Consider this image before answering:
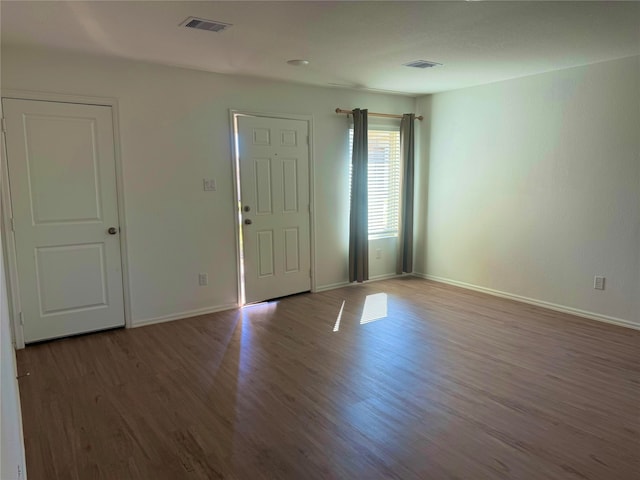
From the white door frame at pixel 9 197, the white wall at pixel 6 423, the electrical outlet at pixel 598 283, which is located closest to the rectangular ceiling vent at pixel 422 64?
the electrical outlet at pixel 598 283

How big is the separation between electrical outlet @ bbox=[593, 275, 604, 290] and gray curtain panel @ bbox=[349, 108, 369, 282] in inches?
97.9

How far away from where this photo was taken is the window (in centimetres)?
578

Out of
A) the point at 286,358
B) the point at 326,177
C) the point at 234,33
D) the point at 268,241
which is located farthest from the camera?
the point at 326,177

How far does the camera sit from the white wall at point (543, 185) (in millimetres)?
4094

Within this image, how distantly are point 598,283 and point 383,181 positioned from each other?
2736 millimetres

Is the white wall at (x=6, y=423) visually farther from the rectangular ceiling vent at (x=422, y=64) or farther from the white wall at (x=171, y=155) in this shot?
the rectangular ceiling vent at (x=422, y=64)

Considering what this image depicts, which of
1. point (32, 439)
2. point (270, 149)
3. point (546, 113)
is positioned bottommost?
point (32, 439)

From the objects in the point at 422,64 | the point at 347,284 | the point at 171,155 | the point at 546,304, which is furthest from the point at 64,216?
the point at 546,304

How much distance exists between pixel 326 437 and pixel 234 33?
273 cm

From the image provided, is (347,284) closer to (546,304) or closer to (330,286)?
(330,286)

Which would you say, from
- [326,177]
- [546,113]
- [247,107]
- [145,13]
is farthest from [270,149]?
[546,113]

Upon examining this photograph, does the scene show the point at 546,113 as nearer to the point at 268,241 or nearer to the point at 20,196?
the point at 268,241

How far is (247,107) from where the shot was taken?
4.65m

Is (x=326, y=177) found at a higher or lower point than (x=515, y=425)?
higher
